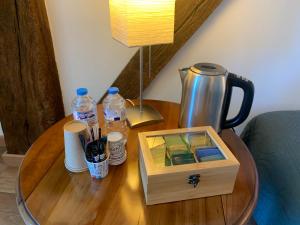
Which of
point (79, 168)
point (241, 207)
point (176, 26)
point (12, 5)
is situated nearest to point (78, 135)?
point (79, 168)

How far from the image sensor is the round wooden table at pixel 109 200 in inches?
24.4

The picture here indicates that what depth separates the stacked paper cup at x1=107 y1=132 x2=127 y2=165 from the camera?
74 cm

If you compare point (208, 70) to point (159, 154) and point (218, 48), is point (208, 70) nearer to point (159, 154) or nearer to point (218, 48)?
point (159, 154)

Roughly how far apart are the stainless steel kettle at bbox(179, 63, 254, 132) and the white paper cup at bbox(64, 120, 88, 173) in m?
0.38

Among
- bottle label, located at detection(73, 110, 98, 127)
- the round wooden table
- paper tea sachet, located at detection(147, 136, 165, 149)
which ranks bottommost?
the round wooden table

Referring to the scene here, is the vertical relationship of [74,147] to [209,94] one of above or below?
below

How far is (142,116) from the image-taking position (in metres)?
1.04

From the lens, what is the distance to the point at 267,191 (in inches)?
39.9

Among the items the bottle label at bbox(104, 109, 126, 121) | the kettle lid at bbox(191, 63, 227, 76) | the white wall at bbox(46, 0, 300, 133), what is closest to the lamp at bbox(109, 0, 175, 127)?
the kettle lid at bbox(191, 63, 227, 76)

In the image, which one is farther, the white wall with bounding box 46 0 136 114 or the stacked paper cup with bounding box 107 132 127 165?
the white wall with bounding box 46 0 136 114

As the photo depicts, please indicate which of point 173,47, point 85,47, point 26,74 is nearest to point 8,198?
point 26,74

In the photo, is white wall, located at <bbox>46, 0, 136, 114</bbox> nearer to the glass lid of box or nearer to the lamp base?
the lamp base

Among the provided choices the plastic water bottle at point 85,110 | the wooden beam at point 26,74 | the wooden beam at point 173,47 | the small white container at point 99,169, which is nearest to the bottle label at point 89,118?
the plastic water bottle at point 85,110

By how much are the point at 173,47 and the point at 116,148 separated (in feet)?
2.30
